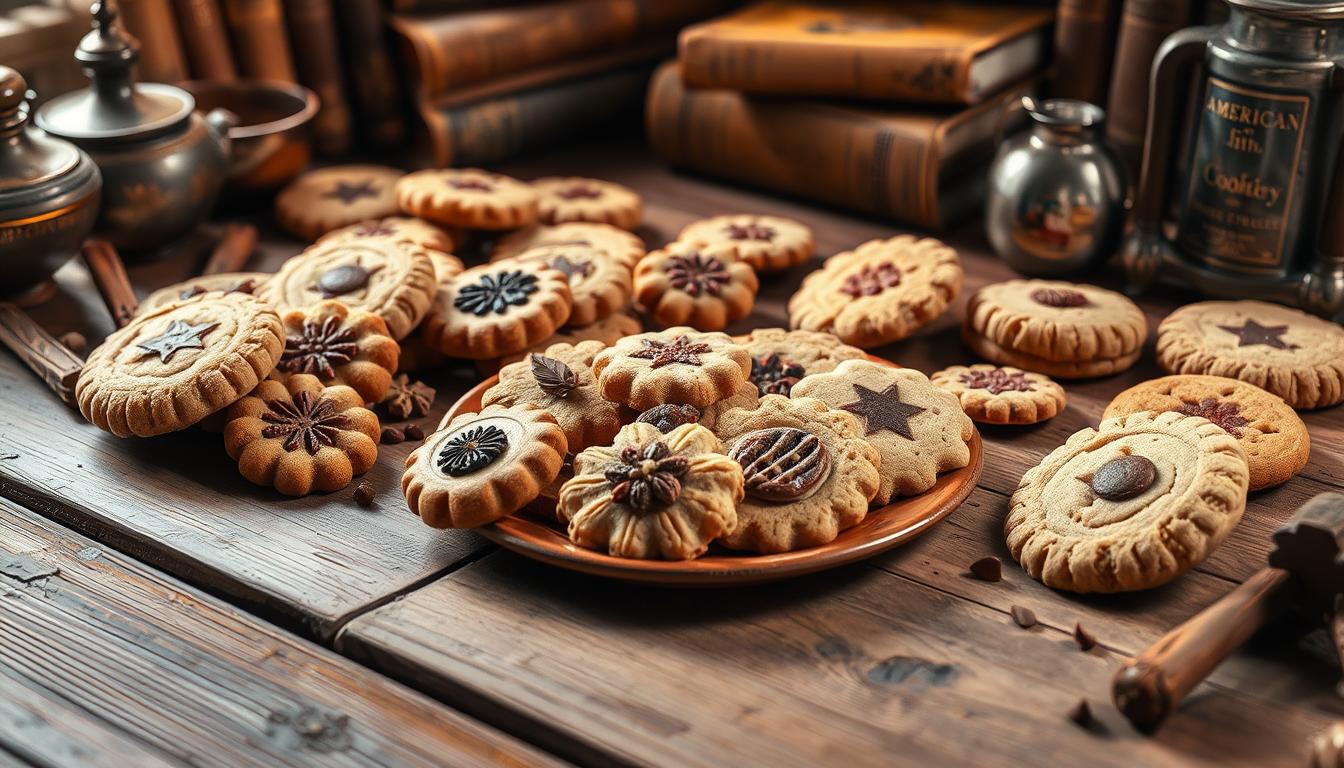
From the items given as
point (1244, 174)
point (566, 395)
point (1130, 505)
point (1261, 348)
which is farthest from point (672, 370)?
point (1244, 174)

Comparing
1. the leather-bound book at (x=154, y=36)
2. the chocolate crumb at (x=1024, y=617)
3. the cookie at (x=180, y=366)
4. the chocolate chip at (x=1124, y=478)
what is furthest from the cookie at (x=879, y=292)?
the leather-bound book at (x=154, y=36)

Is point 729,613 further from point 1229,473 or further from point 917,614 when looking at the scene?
point 1229,473

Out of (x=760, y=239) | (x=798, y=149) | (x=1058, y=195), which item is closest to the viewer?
(x=1058, y=195)

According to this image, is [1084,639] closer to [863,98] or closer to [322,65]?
[863,98]

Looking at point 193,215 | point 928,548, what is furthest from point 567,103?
point 928,548

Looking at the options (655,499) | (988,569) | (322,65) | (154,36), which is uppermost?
(154,36)

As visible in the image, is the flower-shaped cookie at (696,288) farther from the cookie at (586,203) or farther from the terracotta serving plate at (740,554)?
the terracotta serving plate at (740,554)
